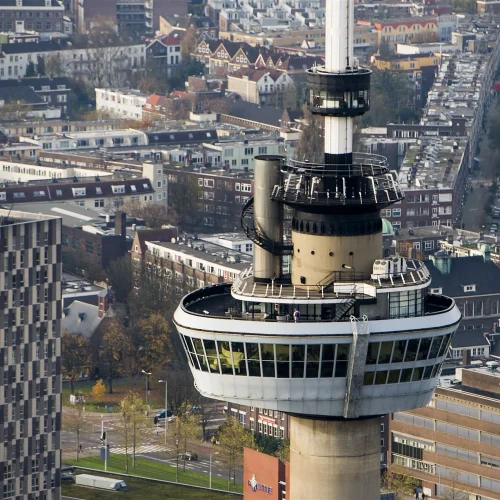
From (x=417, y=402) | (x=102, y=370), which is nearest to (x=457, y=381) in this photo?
(x=102, y=370)

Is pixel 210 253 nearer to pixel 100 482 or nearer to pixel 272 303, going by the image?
pixel 100 482

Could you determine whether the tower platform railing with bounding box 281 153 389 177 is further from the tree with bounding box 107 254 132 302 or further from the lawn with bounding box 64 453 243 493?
the tree with bounding box 107 254 132 302

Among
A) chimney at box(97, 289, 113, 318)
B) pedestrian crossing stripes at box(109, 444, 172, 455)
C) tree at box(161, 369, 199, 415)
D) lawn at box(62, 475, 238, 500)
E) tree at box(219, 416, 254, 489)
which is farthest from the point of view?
chimney at box(97, 289, 113, 318)

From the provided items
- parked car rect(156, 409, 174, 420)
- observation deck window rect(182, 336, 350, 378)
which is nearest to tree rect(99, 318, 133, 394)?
parked car rect(156, 409, 174, 420)

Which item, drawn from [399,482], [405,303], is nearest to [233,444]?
[399,482]

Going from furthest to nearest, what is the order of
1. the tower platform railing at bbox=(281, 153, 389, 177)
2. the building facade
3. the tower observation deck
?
the building facade
the tower platform railing at bbox=(281, 153, 389, 177)
the tower observation deck

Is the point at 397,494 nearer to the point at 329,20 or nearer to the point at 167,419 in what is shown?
the point at 167,419
